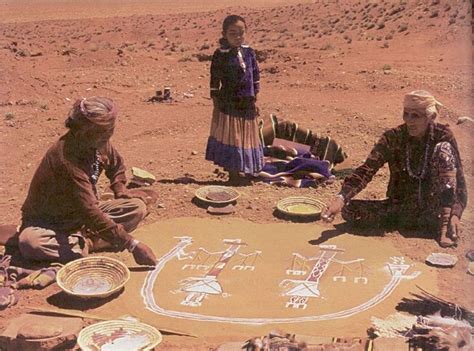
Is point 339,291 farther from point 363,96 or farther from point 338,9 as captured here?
point 338,9

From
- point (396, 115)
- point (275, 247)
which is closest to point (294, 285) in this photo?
point (275, 247)

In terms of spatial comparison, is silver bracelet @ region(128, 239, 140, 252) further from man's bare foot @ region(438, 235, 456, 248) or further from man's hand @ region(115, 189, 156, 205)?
man's bare foot @ region(438, 235, 456, 248)

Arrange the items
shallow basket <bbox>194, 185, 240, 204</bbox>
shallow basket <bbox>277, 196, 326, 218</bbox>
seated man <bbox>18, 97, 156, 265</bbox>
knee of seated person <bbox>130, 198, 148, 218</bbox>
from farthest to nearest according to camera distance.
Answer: shallow basket <bbox>194, 185, 240, 204</bbox>, shallow basket <bbox>277, 196, 326, 218</bbox>, knee of seated person <bbox>130, 198, 148, 218</bbox>, seated man <bbox>18, 97, 156, 265</bbox>

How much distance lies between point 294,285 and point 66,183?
1.91 meters

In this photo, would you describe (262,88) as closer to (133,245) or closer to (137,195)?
(137,195)

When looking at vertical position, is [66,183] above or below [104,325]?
above

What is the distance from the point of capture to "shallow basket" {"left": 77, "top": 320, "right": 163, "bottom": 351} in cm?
416

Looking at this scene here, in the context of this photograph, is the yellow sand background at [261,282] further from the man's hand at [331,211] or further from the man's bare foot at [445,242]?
the man's bare foot at [445,242]

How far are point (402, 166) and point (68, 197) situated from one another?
2.92 meters

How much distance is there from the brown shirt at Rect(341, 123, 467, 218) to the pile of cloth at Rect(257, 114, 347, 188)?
1.63 meters

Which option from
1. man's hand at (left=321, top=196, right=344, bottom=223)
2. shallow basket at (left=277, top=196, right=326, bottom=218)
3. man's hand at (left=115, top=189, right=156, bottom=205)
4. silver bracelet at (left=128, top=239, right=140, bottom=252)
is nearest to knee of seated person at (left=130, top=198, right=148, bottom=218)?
man's hand at (left=115, top=189, right=156, bottom=205)

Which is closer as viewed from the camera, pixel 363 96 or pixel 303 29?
pixel 363 96

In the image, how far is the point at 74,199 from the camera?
523cm

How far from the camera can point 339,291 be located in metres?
5.17
